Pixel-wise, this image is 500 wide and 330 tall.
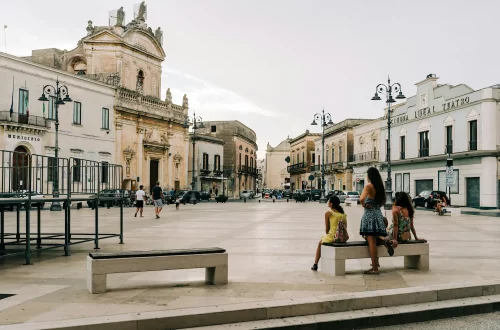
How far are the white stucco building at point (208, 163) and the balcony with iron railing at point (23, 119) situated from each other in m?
27.7

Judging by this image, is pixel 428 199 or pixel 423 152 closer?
pixel 428 199

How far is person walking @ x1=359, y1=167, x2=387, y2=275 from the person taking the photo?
26.6 feet

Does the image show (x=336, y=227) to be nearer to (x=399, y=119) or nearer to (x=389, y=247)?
(x=389, y=247)

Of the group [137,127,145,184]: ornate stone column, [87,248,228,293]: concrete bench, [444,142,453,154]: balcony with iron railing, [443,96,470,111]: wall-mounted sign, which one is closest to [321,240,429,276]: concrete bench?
[87,248,228,293]: concrete bench

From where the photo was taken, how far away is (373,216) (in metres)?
8.20

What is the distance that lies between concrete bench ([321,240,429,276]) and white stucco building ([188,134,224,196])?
5296cm

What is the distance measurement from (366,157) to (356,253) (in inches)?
1822

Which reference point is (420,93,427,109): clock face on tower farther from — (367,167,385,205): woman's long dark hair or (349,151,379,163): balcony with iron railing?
(367,167,385,205): woman's long dark hair

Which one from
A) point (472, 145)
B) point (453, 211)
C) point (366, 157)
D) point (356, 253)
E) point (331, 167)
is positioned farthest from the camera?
point (331, 167)

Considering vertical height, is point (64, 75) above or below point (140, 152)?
above

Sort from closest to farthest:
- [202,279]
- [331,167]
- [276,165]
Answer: [202,279] → [331,167] → [276,165]

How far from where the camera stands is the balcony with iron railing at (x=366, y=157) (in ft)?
168

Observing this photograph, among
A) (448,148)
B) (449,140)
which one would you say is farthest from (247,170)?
(448,148)

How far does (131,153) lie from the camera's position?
4366 centimetres
